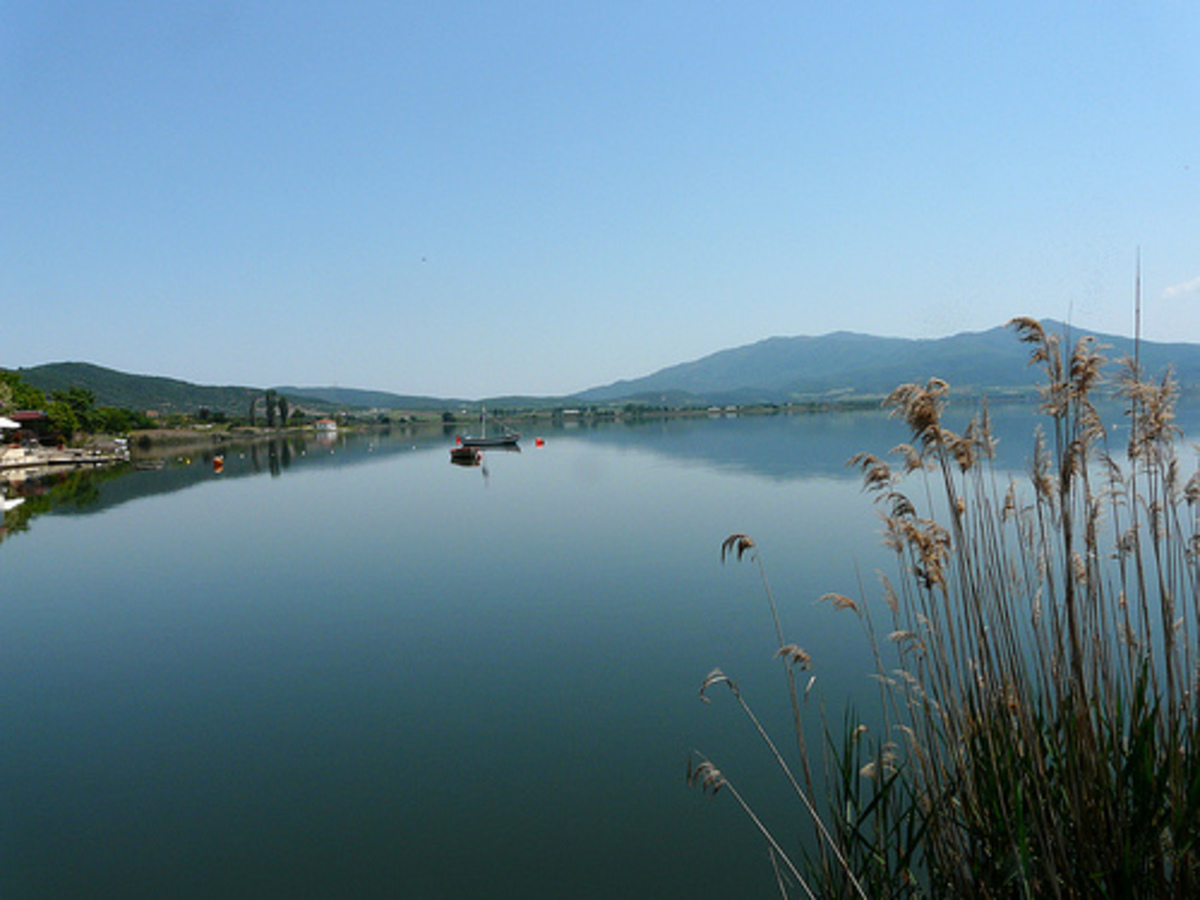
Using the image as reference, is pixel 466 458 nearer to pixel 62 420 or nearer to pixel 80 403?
pixel 62 420

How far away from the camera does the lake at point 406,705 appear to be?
6738 mm

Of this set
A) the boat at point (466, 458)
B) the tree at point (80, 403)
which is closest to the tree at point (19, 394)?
the tree at point (80, 403)

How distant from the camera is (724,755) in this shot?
27.1 ft

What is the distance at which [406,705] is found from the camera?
10.4 m

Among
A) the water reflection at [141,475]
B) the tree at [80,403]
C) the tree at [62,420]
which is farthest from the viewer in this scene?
the tree at [80,403]

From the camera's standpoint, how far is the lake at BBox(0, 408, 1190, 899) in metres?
6.74

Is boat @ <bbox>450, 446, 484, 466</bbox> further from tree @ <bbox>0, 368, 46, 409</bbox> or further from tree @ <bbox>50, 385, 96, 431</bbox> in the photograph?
tree @ <bbox>50, 385, 96, 431</bbox>

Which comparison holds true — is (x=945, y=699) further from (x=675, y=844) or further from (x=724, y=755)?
(x=724, y=755)

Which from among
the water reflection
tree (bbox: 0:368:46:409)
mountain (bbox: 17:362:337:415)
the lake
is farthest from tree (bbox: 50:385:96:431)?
mountain (bbox: 17:362:337:415)

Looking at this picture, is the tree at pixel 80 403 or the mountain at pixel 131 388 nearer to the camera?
the tree at pixel 80 403

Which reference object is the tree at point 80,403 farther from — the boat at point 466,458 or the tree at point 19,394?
the boat at point 466,458

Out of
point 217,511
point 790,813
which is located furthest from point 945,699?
point 217,511

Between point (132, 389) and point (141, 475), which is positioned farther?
point (132, 389)

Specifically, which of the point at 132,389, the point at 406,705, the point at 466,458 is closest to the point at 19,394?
the point at 466,458
